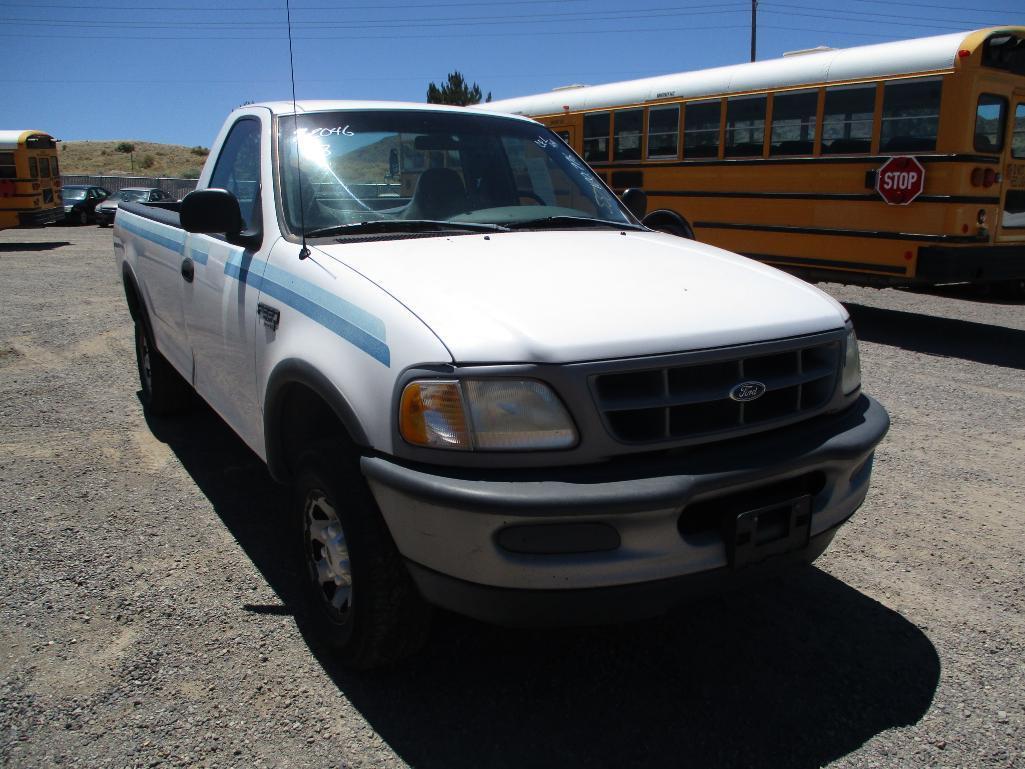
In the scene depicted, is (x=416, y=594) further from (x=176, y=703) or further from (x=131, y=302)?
(x=131, y=302)

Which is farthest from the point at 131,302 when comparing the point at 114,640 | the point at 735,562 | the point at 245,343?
the point at 735,562

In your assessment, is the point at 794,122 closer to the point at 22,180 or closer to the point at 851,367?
the point at 851,367

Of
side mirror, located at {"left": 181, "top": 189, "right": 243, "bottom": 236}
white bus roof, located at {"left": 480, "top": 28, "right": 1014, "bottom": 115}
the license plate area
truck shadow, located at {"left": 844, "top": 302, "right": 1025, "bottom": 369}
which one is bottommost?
truck shadow, located at {"left": 844, "top": 302, "right": 1025, "bottom": 369}

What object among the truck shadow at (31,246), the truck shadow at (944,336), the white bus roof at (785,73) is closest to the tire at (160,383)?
the white bus roof at (785,73)

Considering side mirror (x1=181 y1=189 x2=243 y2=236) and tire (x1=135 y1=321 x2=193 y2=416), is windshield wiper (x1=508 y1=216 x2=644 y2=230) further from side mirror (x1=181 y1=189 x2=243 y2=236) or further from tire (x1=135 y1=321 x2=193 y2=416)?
tire (x1=135 y1=321 x2=193 y2=416)

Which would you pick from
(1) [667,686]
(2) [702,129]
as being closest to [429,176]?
Result: (1) [667,686]

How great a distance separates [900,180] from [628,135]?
414 centimetres

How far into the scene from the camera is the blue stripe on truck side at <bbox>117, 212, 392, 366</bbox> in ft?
8.22

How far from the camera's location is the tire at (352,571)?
2.55 metres

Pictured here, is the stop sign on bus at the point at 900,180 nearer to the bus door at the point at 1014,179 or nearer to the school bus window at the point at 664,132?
the bus door at the point at 1014,179

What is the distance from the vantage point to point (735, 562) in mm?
2414

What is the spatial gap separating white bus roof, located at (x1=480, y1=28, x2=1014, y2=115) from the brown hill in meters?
58.3

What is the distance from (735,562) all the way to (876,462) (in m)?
2.91

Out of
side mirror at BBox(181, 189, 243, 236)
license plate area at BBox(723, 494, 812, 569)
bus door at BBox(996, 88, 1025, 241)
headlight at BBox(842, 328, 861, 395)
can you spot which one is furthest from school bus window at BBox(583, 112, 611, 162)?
license plate area at BBox(723, 494, 812, 569)
